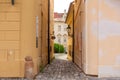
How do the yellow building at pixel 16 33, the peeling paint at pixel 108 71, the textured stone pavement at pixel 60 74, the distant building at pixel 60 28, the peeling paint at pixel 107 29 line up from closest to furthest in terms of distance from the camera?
the textured stone pavement at pixel 60 74 < the yellow building at pixel 16 33 < the peeling paint at pixel 108 71 < the peeling paint at pixel 107 29 < the distant building at pixel 60 28

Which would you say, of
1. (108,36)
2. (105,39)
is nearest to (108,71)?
(105,39)

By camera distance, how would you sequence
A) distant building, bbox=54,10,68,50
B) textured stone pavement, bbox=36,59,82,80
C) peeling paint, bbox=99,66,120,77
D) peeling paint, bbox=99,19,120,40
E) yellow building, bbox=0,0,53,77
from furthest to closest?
1. distant building, bbox=54,10,68,50
2. peeling paint, bbox=99,19,120,40
3. peeling paint, bbox=99,66,120,77
4. yellow building, bbox=0,0,53,77
5. textured stone pavement, bbox=36,59,82,80

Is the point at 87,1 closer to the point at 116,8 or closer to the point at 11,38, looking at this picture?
the point at 116,8

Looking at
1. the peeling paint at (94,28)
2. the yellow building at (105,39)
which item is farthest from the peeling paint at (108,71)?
the peeling paint at (94,28)

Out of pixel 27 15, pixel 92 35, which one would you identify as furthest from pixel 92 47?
pixel 27 15

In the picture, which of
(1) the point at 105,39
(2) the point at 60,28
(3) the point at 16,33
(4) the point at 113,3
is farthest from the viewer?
(2) the point at 60,28

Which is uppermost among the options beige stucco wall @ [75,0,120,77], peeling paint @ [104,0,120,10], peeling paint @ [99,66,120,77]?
peeling paint @ [104,0,120,10]

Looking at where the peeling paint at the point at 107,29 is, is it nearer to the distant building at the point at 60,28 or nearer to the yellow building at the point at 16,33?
the yellow building at the point at 16,33

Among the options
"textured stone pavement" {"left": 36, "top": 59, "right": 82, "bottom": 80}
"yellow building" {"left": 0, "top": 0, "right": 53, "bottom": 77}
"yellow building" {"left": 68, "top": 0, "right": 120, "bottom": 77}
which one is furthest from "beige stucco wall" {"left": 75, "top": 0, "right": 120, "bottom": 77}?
"yellow building" {"left": 0, "top": 0, "right": 53, "bottom": 77}

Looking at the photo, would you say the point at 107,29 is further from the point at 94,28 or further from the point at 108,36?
the point at 94,28

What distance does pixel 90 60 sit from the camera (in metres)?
14.4

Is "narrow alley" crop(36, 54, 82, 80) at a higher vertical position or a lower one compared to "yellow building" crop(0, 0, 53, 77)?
lower

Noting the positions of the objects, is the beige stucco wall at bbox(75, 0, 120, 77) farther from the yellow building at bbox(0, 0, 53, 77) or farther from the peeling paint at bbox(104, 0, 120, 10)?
the yellow building at bbox(0, 0, 53, 77)

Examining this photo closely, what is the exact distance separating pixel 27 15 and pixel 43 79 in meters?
2.82
